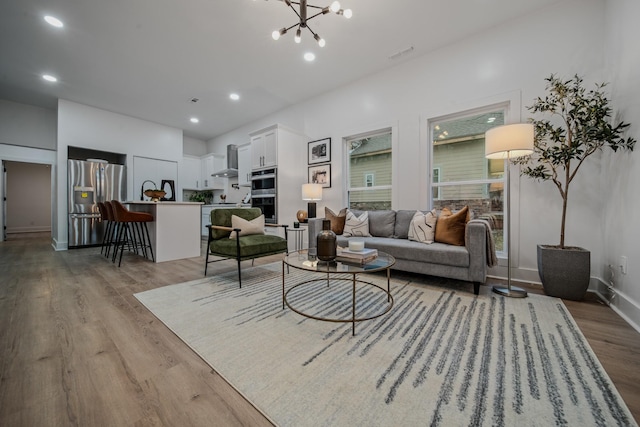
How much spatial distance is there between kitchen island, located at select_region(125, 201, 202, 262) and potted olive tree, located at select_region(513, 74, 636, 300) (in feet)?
15.2

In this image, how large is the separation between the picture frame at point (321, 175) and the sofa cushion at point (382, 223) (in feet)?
4.33

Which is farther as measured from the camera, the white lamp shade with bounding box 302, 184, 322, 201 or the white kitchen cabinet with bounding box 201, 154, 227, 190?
the white kitchen cabinet with bounding box 201, 154, 227, 190

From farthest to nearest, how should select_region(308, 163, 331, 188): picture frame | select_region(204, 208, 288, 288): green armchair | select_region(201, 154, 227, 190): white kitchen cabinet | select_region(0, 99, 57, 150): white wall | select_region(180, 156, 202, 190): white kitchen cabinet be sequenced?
select_region(201, 154, 227, 190): white kitchen cabinet < select_region(180, 156, 202, 190): white kitchen cabinet < select_region(0, 99, 57, 150): white wall < select_region(308, 163, 331, 188): picture frame < select_region(204, 208, 288, 288): green armchair

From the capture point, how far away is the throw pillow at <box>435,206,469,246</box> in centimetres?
259

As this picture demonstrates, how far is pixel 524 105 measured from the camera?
2787mm

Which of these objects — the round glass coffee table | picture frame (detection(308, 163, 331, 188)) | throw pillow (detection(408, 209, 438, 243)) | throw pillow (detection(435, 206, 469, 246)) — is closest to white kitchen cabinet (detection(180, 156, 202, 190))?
picture frame (detection(308, 163, 331, 188))

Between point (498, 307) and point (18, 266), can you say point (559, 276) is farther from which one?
point (18, 266)

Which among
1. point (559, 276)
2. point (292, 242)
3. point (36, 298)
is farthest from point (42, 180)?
point (559, 276)

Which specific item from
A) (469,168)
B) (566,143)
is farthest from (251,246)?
(566,143)

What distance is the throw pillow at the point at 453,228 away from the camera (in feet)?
8.50

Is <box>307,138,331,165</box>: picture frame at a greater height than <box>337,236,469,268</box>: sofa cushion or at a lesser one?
greater

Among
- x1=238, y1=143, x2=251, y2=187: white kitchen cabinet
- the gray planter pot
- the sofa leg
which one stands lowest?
the sofa leg

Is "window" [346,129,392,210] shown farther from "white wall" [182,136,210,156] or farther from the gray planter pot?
"white wall" [182,136,210,156]

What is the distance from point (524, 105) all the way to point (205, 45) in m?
4.04
